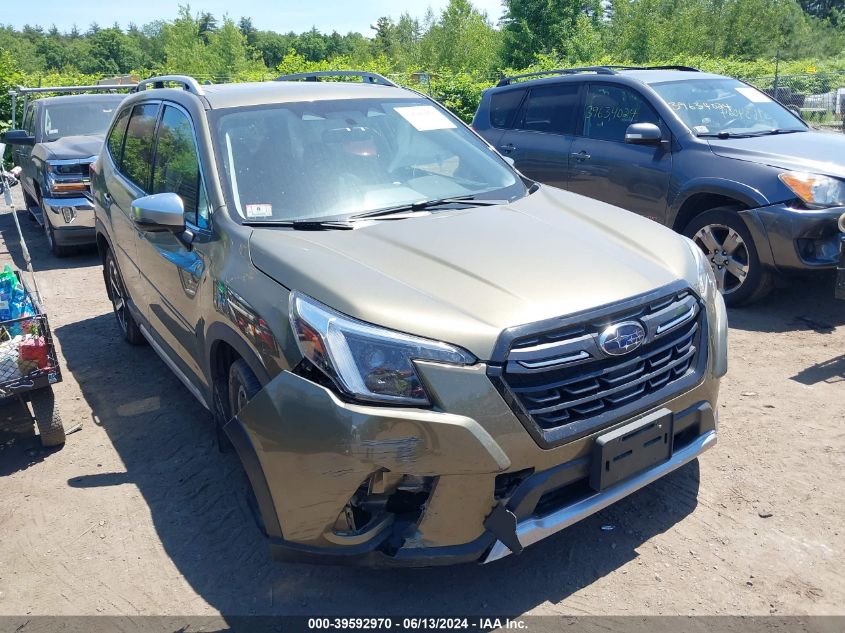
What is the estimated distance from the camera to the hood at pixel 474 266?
8.28ft

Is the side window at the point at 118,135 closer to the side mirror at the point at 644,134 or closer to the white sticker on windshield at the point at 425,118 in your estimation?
the white sticker on windshield at the point at 425,118

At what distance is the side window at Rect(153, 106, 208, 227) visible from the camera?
11.5 feet

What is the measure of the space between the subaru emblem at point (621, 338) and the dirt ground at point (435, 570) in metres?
0.93

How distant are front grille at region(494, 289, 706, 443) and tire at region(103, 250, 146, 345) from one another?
363cm

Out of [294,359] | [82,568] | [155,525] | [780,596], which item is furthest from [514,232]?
[82,568]

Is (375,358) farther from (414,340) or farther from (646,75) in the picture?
(646,75)

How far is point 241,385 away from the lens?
301 centimetres

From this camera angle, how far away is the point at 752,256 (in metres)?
5.58

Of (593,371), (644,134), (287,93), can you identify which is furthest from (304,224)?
(644,134)

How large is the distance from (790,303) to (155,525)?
497cm

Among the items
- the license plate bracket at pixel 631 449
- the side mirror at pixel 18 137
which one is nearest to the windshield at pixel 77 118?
the side mirror at pixel 18 137

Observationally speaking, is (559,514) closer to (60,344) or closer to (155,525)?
(155,525)

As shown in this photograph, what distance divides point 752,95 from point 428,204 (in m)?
4.80

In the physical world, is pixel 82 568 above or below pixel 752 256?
below
